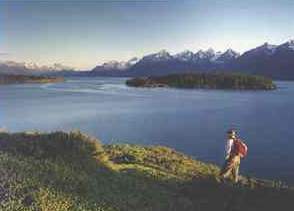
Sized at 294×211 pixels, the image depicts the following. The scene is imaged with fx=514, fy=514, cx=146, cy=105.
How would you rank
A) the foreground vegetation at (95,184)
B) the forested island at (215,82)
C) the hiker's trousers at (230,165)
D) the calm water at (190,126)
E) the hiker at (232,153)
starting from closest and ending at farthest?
the foreground vegetation at (95,184) → the hiker at (232,153) → the hiker's trousers at (230,165) → the calm water at (190,126) → the forested island at (215,82)

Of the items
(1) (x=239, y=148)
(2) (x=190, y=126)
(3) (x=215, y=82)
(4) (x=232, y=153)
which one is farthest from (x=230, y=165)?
(3) (x=215, y=82)

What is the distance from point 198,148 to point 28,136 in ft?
75.6

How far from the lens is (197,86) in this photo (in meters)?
160

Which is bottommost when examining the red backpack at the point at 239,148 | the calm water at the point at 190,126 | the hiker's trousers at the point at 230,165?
the calm water at the point at 190,126

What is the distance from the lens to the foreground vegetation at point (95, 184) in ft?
38.9

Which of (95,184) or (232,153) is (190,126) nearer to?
(232,153)

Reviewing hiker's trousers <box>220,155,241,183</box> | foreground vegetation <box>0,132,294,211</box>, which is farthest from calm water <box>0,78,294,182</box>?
foreground vegetation <box>0,132,294,211</box>

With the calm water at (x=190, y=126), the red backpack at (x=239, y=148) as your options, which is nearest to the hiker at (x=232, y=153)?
the red backpack at (x=239, y=148)

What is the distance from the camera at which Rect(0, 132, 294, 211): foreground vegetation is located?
11.8 meters

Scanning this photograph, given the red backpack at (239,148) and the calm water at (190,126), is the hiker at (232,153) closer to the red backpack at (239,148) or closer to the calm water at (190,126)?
the red backpack at (239,148)

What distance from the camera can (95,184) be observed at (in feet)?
45.6

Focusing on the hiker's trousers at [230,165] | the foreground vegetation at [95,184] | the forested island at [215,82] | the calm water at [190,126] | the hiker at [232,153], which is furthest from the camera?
the forested island at [215,82]

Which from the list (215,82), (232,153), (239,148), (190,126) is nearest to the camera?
(239,148)

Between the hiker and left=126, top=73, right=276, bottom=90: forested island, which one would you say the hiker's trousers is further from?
left=126, top=73, right=276, bottom=90: forested island
